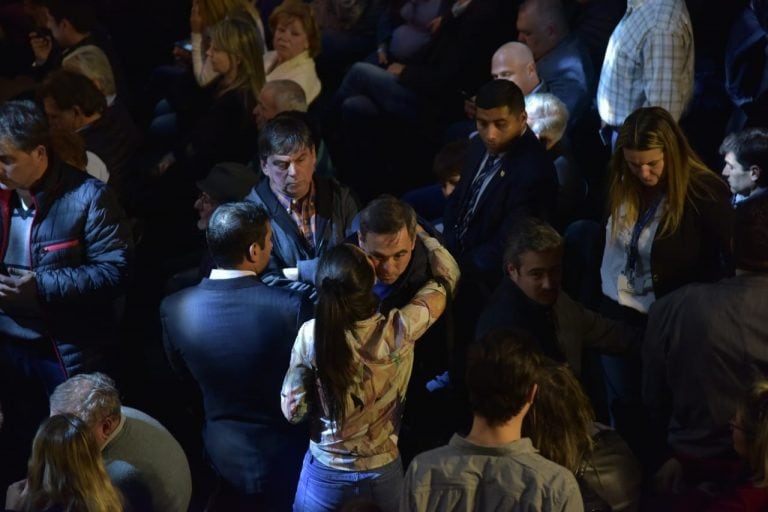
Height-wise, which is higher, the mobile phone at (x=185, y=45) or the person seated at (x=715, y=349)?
Answer: the mobile phone at (x=185, y=45)

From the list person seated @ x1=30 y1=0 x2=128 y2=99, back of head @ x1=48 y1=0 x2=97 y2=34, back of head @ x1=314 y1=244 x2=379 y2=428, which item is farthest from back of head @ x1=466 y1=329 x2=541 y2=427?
back of head @ x1=48 y1=0 x2=97 y2=34

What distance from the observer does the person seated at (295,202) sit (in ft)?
14.6

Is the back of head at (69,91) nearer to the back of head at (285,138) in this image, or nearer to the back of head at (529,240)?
the back of head at (285,138)

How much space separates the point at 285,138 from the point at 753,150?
1967 millimetres

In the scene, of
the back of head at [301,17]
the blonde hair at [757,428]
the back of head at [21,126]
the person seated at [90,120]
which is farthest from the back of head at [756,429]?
the back of head at [301,17]

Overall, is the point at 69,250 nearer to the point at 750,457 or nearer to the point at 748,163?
the point at 750,457

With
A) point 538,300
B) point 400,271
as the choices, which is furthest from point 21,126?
point 538,300

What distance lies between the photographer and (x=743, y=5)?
6.26 m

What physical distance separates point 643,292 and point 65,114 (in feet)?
9.81

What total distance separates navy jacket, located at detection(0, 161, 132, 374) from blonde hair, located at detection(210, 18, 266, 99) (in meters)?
1.64

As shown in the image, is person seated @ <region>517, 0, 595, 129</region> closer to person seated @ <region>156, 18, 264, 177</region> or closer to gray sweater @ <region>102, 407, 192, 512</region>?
person seated @ <region>156, 18, 264, 177</region>

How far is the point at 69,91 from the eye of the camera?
5613mm

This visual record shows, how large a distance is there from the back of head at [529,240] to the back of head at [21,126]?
1854mm

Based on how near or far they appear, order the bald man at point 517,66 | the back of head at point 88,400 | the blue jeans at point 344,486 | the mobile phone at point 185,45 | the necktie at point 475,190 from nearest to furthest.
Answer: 1. the back of head at point 88,400
2. the blue jeans at point 344,486
3. the necktie at point 475,190
4. the bald man at point 517,66
5. the mobile phone at point 185,45
